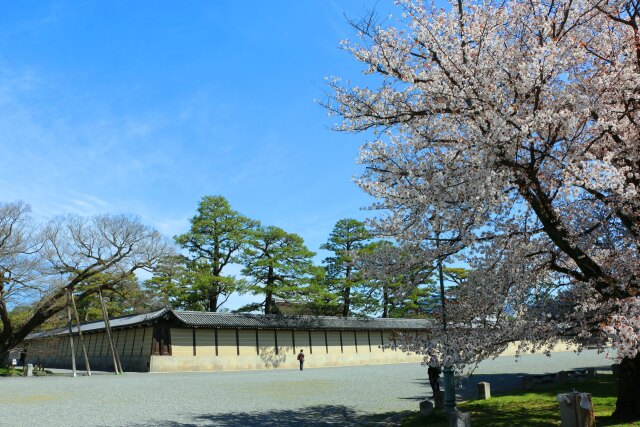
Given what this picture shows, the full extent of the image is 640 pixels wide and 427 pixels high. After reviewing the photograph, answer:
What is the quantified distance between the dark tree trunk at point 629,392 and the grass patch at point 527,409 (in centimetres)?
29

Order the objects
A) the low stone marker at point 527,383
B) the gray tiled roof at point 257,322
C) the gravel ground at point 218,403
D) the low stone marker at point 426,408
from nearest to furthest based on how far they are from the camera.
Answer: the low stone marker at point 426,408, the gravel ground at point 218,403, the low stone marker at point 527,383, the gray tiled roof at point 257,322

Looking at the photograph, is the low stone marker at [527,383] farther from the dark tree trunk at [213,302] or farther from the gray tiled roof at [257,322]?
the dark tree trunk at [213,302]

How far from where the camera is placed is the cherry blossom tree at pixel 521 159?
778 centimetres

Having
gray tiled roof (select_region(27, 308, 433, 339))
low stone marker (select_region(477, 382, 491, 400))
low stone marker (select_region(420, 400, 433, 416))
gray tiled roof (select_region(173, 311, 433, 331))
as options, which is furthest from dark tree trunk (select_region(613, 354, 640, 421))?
gray tiled roof (select_region(173, 311, 433, 331))

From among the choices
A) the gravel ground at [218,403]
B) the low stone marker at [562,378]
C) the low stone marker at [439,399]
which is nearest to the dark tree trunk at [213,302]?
the gravel ground at [218,403]

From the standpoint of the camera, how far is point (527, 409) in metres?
11.3

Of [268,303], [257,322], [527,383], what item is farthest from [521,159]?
[268,303]

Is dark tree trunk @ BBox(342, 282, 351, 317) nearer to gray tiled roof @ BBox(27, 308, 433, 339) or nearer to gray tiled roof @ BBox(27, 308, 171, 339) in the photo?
gray tiled roof @ BBox(27, 308, 433, 339)

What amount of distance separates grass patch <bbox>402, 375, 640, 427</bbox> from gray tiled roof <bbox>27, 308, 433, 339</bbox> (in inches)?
535

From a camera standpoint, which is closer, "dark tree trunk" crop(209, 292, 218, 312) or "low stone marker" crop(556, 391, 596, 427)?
"low stone marker" crop(556, 391, 596, 427)

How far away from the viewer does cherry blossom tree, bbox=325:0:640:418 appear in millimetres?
7777

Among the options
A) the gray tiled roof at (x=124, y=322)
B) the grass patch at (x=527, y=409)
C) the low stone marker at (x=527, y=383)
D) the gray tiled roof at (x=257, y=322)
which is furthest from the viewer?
the gray tiled roof at (x=257, y=322)

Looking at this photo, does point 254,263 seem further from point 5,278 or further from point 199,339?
point 5,278

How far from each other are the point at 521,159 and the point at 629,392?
478 centimetres
